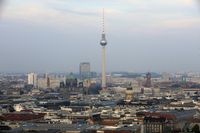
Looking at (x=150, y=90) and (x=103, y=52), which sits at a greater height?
(x=103, y=52)

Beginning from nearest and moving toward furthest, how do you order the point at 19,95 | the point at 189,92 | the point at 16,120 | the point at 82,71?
the point at 16,120 < the point at 19,95 < the point at 189,92 < the point at 82,71

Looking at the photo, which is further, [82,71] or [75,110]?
[82,71]

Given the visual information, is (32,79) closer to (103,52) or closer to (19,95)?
(103,52)

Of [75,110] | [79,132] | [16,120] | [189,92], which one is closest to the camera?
[79,132]

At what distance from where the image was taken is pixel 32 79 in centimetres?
3122

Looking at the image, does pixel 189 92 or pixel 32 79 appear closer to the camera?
pixel 189 92

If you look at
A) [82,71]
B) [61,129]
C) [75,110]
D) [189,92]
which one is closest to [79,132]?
[61,129]

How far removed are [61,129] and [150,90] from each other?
16.0m

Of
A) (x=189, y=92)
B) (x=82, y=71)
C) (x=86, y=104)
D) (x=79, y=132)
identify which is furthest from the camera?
(x=82, y=71)

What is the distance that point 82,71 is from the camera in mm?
39125

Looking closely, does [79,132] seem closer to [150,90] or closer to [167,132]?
[167,132]

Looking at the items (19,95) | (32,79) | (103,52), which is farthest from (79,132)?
(32,79)

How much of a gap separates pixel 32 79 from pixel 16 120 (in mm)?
18790

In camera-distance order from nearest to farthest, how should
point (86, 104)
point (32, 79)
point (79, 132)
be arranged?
point (79, 132), point (86, 104), point (32, 79)
